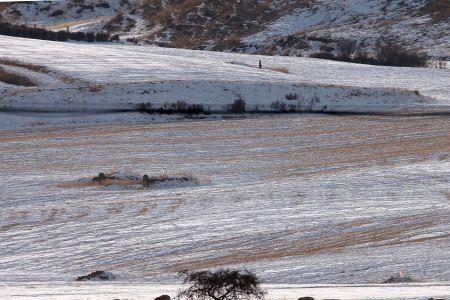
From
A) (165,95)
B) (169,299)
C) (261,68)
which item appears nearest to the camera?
(169,299)

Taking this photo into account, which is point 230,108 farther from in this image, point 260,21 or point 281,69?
point 260,21

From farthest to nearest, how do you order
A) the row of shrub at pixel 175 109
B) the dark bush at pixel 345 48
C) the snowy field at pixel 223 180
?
the dark bush at pixel 345 48 → the row of shrub at pixel 175 109 → the snowy field at pixel 223 180

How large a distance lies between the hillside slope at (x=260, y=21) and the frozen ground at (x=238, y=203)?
41.8m

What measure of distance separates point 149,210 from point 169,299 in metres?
13.2

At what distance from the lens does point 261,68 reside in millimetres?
61688

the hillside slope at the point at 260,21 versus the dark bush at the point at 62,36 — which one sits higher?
the hillside slope at the point at 260,21

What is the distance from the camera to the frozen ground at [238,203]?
2177 centimetres

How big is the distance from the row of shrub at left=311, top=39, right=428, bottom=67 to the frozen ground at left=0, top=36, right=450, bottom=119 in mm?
8128

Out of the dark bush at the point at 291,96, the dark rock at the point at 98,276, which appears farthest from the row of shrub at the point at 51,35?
the dark rock at the point at 98,276

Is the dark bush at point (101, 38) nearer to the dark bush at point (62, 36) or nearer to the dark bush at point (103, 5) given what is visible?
the dark bush at point (62, 36)

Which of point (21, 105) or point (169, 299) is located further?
point (21, 105)

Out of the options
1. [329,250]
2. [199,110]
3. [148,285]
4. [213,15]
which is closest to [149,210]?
[329,250]

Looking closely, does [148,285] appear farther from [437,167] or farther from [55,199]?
[437,167]

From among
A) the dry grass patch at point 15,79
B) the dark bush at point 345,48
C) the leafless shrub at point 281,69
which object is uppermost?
the dark bush at point 345,48
